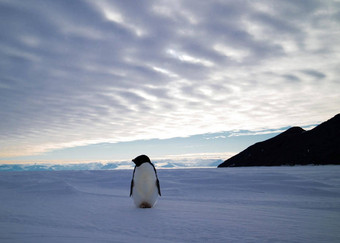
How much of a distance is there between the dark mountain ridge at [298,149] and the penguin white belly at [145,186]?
81968 millimetres

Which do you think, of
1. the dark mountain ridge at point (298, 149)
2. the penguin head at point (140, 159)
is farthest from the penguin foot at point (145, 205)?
the dark mountain ridge at point (298, 149)

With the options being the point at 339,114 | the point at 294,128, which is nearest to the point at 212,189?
the point at 339,114

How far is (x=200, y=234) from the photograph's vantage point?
10.6ft

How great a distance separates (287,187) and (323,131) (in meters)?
98.4

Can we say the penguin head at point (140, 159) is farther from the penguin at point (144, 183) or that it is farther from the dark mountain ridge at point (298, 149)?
the dark mountain ridge at point (298, 149)

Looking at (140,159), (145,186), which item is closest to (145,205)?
(145,186)

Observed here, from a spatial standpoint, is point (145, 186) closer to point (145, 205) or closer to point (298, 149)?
point (145, 205)

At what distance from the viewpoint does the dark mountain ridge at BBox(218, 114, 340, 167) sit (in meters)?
80.4

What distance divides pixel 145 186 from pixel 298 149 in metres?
101

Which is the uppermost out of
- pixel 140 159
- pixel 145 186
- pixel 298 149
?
pixel 298 149

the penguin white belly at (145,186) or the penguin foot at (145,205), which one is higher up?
the penguin white belly at (145,186)

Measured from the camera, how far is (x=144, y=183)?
554 centimetres

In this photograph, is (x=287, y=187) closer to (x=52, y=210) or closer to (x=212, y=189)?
→ (x=212, y=189)

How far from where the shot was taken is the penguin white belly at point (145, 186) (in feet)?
18.1
